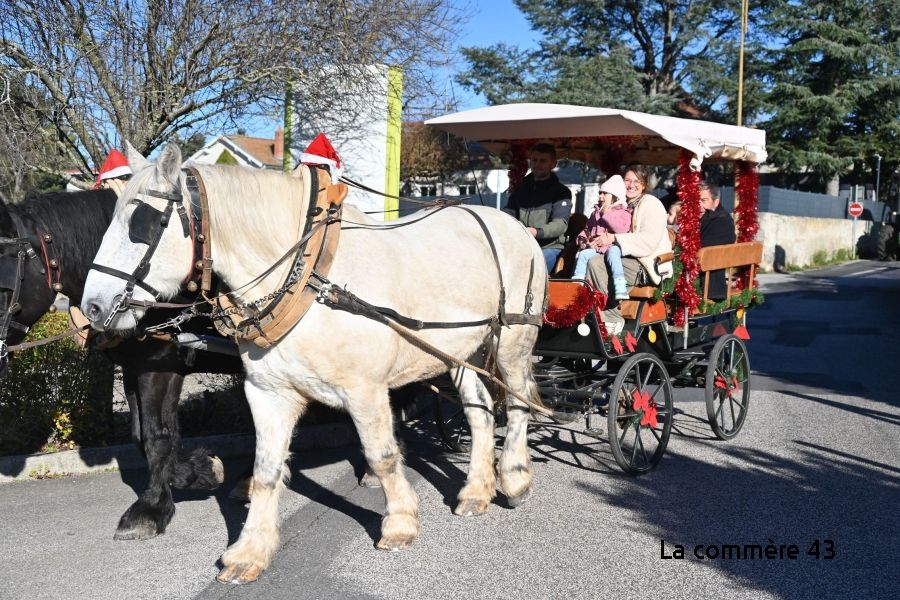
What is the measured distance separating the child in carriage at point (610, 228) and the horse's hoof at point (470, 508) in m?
1.76

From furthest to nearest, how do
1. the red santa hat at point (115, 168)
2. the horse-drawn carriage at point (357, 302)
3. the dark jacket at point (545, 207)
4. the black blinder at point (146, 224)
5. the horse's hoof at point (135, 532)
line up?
the dark jacket at point (545, 207), the red santa hat at point (115, 168), the horse's hoof at point (135, 532), the horse-drawn carriage at point (357, 302), the black blinder at point (146, 224)

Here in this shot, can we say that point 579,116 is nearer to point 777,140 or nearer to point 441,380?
point 441,380

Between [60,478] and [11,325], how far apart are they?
→ 197 cm

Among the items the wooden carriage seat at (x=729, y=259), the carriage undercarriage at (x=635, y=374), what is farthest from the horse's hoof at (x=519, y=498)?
the wooden carriage seat at (x=729, y=259)

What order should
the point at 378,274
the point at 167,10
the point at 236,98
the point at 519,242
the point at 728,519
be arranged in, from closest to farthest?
1. the point at 378,274
2. the point at 728,519
3. the point at 519,242
4. the point at 167,10
5. the point at 236,98

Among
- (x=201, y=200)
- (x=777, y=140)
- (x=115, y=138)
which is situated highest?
(x=777, y=140)

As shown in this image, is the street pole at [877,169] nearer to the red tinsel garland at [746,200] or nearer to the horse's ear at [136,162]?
the red tinsel garland at [746,200]

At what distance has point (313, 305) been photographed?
3904 millimetres

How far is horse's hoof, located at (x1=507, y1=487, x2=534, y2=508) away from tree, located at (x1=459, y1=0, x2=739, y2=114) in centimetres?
2329

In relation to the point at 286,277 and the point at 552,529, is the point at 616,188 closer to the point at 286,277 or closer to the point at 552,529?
the point at 552,529

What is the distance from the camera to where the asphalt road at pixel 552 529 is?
4035 millimetres

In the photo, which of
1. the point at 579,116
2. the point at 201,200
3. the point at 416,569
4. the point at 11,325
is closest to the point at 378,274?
the point at 201,200

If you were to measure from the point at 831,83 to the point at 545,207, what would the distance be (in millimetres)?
→ 31528

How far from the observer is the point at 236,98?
8367mm
